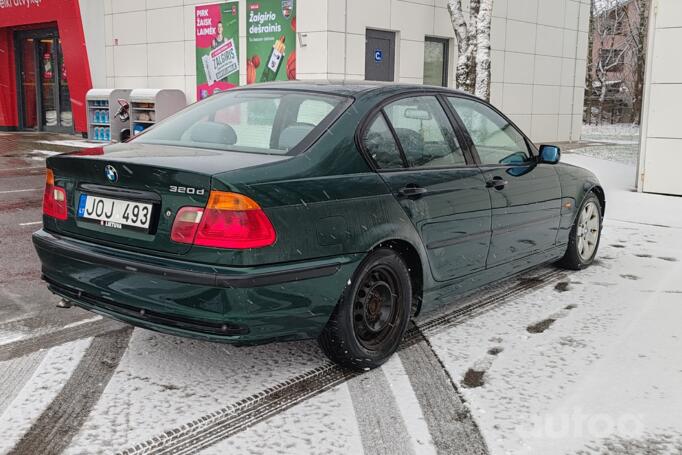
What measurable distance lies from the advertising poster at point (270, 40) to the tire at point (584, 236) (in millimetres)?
10651

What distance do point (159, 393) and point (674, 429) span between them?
7.85 ft

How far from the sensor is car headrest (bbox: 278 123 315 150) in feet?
11.8

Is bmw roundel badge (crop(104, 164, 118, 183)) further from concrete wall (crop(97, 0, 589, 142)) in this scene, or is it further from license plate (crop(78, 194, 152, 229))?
concrete wall (crop(97, 0, 589, 142))

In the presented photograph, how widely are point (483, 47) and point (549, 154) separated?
9.55 metres

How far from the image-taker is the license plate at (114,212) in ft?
10.8

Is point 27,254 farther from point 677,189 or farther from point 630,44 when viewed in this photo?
point 630,44

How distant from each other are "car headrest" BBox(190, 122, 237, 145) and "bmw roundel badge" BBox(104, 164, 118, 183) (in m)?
0.67

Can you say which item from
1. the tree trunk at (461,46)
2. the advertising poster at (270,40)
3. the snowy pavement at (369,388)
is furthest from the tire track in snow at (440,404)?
the advertising poster at (270,40)

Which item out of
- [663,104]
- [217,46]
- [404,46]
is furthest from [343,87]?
[217,46]

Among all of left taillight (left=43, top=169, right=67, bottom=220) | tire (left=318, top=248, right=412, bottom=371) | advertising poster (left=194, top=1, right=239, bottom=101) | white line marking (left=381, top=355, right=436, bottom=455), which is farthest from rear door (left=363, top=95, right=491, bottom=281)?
advertising poster (left=194, top=1, right=239, bottom=101)

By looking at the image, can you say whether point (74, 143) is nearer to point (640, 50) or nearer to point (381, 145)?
point (381, 145)

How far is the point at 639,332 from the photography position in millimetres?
4465

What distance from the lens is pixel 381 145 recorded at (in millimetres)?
3875

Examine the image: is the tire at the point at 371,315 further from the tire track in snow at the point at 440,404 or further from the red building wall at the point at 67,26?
the red building wall at the point at 67,26
